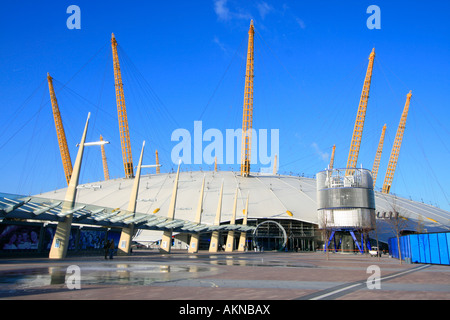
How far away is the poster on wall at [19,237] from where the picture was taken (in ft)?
90.9

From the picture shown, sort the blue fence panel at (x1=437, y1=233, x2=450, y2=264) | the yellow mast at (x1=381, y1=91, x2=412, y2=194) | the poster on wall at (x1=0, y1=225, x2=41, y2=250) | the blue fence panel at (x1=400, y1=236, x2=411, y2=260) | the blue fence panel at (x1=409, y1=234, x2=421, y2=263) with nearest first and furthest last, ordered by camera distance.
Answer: the poster on wall at (x1=0, y1=225, x2=41, y2=250) < the blue fence panel at (x1=437, y1=233, x2=450, y2=264) < the blue fence panel at (x1=409, y1=234, x2=421, y2=263) < the blue fence panel at (x1=400, y1=236, x2=411, y2=260) < the yellow mast at (x1=381, y1=91, x2=412, y2=194)

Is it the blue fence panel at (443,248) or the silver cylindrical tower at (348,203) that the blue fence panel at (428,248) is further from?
the silver cylindrical tower at (348,203)

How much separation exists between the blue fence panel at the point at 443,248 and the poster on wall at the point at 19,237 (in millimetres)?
33180

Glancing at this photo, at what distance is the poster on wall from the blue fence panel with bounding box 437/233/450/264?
3318 cm

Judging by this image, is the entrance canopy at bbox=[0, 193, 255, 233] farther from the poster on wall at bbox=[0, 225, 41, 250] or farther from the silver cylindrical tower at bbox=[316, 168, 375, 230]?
the silver cylindrical tower at bbox=[316, 168, 375, 230]

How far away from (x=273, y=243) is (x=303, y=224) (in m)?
7.31

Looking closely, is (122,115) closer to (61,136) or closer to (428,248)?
(61,136)

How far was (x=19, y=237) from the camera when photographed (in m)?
28.9

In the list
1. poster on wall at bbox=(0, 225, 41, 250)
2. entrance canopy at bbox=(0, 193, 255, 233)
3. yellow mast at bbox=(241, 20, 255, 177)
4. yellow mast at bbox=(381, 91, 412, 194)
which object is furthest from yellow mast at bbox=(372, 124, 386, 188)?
poster on wall at bbox=(0, 225, 41, 250)

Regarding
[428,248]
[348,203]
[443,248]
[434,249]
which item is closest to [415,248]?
[428,248]

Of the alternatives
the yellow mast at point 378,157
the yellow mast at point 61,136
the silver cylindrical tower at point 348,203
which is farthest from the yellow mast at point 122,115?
the yellow mast at point 378,157

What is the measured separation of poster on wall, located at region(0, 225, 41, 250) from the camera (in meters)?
27.7
